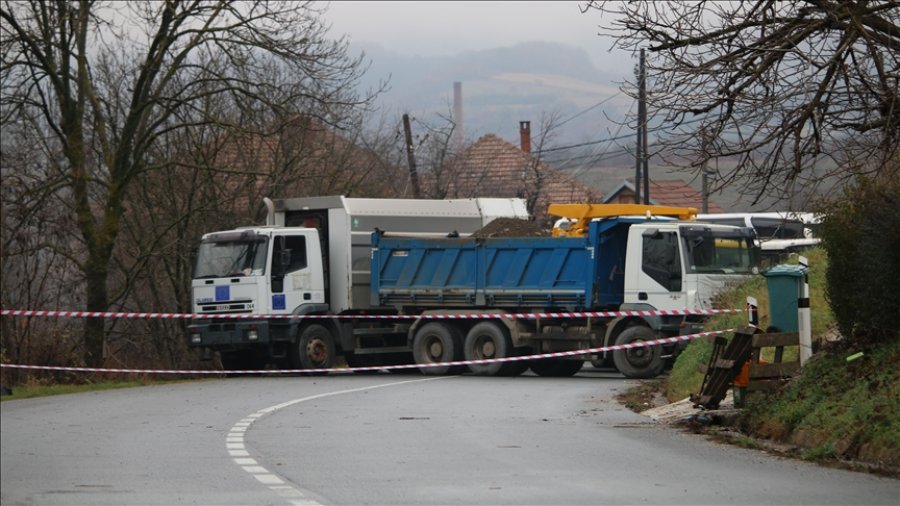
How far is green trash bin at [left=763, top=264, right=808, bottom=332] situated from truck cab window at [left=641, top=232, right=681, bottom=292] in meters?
8.83

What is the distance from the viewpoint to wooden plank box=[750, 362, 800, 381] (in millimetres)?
15062

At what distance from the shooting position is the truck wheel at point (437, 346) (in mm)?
28016

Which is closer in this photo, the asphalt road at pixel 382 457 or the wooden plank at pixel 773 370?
the asphalt road at pixel 382 457

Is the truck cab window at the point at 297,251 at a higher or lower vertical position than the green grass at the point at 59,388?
higher

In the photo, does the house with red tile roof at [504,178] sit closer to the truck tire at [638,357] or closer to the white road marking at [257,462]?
the truck tire at [638,357]

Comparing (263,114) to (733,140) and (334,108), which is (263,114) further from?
(733,140)

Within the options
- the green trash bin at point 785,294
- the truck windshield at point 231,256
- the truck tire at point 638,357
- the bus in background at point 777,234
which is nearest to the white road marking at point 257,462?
the bus in background at point 777,234

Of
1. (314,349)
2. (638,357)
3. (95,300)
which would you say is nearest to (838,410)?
(638,357)

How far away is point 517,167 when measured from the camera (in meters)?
65.2

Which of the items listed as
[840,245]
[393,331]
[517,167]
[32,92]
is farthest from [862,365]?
[517,167]

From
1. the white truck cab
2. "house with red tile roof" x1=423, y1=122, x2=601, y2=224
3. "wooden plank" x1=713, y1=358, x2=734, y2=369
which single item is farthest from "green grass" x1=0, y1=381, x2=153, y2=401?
"house with red tile roof" x1=423, y1=122, x2=601, y2=224

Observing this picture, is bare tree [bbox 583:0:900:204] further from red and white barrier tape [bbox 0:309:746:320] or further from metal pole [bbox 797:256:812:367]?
red and white barrier tape [bbox 0:309:746:320]

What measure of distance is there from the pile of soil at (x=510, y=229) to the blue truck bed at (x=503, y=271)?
2.76 feet

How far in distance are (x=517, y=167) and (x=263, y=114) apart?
3332cm
